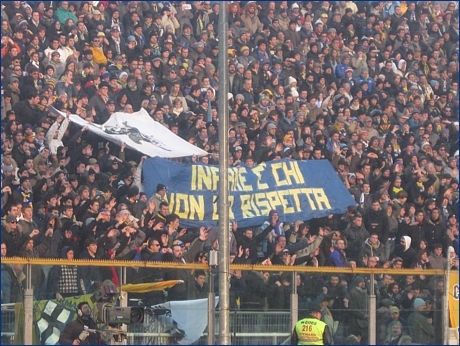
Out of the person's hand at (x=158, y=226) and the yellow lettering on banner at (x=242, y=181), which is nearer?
the person's hand at (x=158, y=226)

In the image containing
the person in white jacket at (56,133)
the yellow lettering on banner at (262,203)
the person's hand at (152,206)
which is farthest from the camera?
the yellow lettering on banner at (262,203)

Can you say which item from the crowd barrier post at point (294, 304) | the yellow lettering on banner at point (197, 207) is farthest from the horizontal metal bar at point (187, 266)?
the yellow lettering on banner at point (197, 207)

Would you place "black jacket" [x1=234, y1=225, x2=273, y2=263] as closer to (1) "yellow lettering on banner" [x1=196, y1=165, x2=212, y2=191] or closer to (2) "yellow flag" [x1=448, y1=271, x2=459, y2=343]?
(1) "yellow lettering on banner" [x1=196, y1=165, x2=212, y2=191]

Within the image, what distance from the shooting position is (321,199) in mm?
14422

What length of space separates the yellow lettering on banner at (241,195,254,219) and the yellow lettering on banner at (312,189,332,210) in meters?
1.15

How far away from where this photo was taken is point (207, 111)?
14.7m

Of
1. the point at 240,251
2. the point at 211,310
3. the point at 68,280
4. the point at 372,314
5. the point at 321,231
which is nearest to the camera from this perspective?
the point at 68,280

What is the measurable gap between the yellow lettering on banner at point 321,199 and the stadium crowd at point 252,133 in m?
0.43

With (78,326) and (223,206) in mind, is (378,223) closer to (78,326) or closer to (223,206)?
(223,206)

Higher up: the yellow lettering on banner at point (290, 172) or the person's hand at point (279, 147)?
the person's hand at point (279, 147)

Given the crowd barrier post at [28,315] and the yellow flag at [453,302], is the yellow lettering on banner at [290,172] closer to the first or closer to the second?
the yellow flag at [453,302]

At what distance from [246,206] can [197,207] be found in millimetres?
708

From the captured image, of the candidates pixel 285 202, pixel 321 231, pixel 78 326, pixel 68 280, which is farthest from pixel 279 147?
pixel 78 326

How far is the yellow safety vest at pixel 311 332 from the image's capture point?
8.66m
